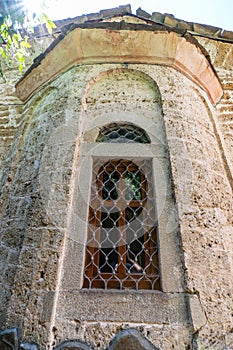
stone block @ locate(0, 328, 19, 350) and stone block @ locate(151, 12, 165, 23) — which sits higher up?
stone block @ locate(151, 12, 165, 23)

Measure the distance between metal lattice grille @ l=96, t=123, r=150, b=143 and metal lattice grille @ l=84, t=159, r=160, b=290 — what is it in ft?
0.98

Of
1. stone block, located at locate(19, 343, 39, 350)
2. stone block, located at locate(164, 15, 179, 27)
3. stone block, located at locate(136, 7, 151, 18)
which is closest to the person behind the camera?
stone block, located at locate(19, 343, 39, 350)

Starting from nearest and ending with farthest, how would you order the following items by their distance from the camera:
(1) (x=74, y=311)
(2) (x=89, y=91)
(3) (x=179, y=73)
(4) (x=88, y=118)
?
1. (1) (x=74, y=311)
2. (4) (x=88, y=118)
3. (2) (x=89, y=91)
4. (3) (x=179, y=73)

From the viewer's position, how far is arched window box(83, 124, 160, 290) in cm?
209

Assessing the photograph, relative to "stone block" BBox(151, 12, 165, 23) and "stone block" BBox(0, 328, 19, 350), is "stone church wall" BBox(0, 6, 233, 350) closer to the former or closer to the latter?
"stone block" BBox(0, 328, 19, 350)

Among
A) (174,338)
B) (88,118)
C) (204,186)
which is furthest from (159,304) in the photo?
(88,118)

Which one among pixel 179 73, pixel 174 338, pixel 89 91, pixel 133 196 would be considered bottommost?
pixel 174 338

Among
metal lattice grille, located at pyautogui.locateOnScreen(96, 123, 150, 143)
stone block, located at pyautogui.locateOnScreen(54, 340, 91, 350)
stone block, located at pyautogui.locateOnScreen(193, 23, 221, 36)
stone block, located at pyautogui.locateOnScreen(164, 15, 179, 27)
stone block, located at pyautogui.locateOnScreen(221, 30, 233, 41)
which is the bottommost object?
stone block, located at pyautogui.locateOnScreen(54, 340, 91, 350)

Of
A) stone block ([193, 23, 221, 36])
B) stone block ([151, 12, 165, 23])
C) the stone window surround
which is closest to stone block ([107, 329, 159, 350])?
the stone window surround

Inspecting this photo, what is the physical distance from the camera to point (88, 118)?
2934 mm

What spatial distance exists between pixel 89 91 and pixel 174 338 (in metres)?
2.49

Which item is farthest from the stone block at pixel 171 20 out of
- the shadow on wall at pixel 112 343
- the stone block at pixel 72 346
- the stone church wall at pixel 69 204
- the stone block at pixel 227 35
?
the stone block at pixel 72 346

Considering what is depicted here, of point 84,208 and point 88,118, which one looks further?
point 88,118

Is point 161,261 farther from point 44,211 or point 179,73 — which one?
point 179,73
